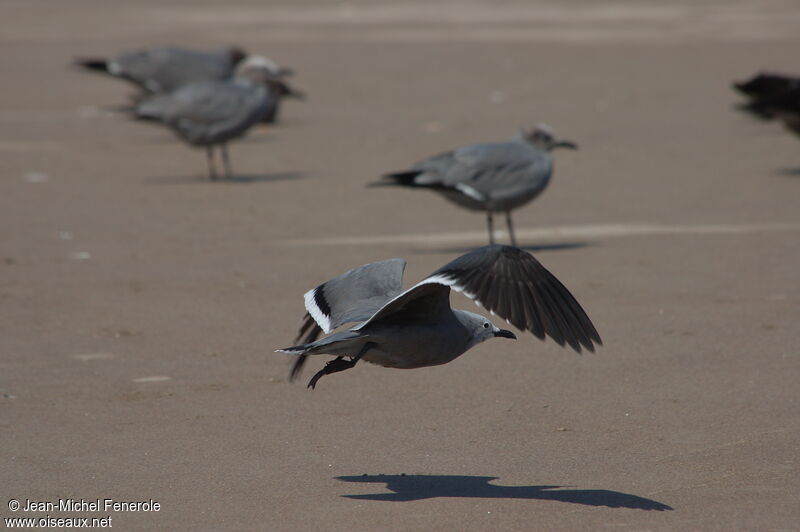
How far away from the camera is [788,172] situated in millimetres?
14773

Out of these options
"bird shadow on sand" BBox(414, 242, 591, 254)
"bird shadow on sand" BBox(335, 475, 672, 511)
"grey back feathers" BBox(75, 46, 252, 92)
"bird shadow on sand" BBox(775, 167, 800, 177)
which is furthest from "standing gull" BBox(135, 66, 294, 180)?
"bird shadow on sand" BBox(335, 475, 672, 511)

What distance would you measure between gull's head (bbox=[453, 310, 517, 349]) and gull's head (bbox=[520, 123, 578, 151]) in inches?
240

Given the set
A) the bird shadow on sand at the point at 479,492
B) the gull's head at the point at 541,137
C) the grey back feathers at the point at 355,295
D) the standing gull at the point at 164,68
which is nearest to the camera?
the bird shadow on sand at the point at 479,492

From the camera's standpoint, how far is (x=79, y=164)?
601 inches

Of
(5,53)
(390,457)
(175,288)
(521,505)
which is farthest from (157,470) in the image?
(5,53)

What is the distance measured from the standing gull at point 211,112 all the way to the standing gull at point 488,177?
160 inches

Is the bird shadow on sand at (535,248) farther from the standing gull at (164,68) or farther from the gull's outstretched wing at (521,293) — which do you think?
the standing gull at (164,68)

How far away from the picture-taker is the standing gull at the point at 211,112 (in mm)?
15094

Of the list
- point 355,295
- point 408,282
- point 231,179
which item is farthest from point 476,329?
point 231,179

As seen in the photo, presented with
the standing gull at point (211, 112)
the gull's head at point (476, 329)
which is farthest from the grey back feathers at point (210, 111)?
the gull's head at point (476, 329)

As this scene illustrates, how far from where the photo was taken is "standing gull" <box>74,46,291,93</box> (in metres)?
18.7

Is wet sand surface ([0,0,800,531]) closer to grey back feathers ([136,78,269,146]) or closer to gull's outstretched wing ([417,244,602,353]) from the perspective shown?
grey back feathers ([136,78,269,146])

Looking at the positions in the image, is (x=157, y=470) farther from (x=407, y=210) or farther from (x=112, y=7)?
(x=112, y=7)

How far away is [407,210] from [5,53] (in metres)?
14.7
